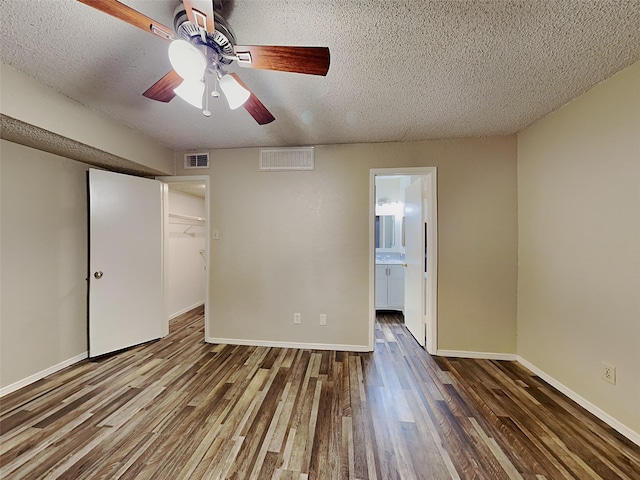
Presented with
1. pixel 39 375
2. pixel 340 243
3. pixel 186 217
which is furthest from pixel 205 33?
pixel 186 217

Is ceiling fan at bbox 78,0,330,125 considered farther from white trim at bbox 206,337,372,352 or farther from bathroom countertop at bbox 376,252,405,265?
bathroom countertop at bbox 376,252,405,265

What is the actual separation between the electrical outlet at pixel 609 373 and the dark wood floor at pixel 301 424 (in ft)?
0.97

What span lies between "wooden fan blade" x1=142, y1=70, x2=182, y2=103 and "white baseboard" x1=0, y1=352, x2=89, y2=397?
256 centimetres

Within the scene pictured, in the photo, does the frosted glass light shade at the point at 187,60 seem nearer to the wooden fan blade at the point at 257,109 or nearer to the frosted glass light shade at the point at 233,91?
the frosted glass light shade at the point at 233,91

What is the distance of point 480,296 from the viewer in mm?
2559

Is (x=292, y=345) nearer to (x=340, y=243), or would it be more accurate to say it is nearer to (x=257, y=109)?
(x=340, y=243)

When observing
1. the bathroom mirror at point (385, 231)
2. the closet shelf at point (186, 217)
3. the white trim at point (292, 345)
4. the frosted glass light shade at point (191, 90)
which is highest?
the frosted glass light shade at point (191, 90)

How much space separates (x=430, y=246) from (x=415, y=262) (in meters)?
0.43

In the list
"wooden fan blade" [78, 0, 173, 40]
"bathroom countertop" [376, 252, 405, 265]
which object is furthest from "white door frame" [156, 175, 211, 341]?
"bathroom countertop" [376, 252, 405, 265]

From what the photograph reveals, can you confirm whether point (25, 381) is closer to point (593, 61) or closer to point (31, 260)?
point (31, 260)

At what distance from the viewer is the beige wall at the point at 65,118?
1.54 m

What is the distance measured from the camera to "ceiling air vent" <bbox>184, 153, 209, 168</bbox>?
2938 millimetres

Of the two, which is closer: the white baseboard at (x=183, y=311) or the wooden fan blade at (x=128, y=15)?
the wooden fan blade at (x=128, y=15)

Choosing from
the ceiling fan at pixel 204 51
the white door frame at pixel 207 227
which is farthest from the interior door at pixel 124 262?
the ceiling fan at pixel 204 51
